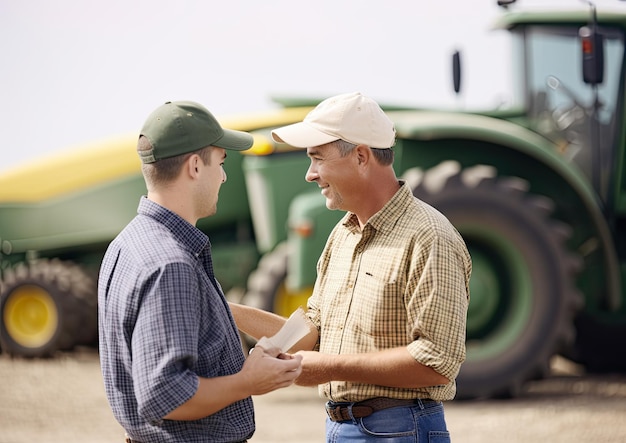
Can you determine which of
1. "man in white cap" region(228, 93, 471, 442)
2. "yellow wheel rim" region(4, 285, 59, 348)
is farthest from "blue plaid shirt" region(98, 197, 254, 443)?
"yellow wheel rim" region(4, 285, 59, 348)

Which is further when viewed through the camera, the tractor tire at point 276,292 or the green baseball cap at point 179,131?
the tractor tire at point 276,292

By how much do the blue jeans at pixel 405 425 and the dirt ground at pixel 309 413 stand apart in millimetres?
3071

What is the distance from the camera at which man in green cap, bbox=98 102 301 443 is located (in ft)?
7.32

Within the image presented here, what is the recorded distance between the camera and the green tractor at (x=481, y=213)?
6.90 metres

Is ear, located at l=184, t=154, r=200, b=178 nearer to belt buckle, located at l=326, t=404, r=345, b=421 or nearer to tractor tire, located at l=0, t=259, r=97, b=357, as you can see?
belt buckle, located at l=326, t=404, r=345, b=421

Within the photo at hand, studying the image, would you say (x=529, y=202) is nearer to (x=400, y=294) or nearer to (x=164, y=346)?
(x=400, y=294)

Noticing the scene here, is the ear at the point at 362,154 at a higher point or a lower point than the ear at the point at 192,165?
lower

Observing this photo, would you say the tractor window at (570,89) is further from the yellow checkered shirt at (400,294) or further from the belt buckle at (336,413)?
the belt buckle at (336,413)

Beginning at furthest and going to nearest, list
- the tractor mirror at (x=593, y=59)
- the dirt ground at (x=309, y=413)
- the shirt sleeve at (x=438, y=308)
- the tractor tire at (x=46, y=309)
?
the tractor tire at (x=46, y=309)
the tractor mirror at (x=593, y=59)
the dirt ground at (x=309, y=413)
the shirt sleeve at (x=438, y=308)

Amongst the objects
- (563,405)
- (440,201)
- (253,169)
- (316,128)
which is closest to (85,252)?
(253,169)

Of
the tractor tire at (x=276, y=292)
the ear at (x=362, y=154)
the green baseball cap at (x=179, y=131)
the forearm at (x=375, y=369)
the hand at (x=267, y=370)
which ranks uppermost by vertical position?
the green baseball cap at (x=179, y=131)

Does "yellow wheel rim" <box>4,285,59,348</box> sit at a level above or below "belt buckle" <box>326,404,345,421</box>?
below

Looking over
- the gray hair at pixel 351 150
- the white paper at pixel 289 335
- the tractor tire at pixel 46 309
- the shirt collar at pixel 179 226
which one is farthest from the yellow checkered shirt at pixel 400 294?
the tractor tire at pixel 46 309

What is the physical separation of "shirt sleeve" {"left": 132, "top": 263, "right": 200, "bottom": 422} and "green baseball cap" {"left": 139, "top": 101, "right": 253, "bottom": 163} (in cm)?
30
